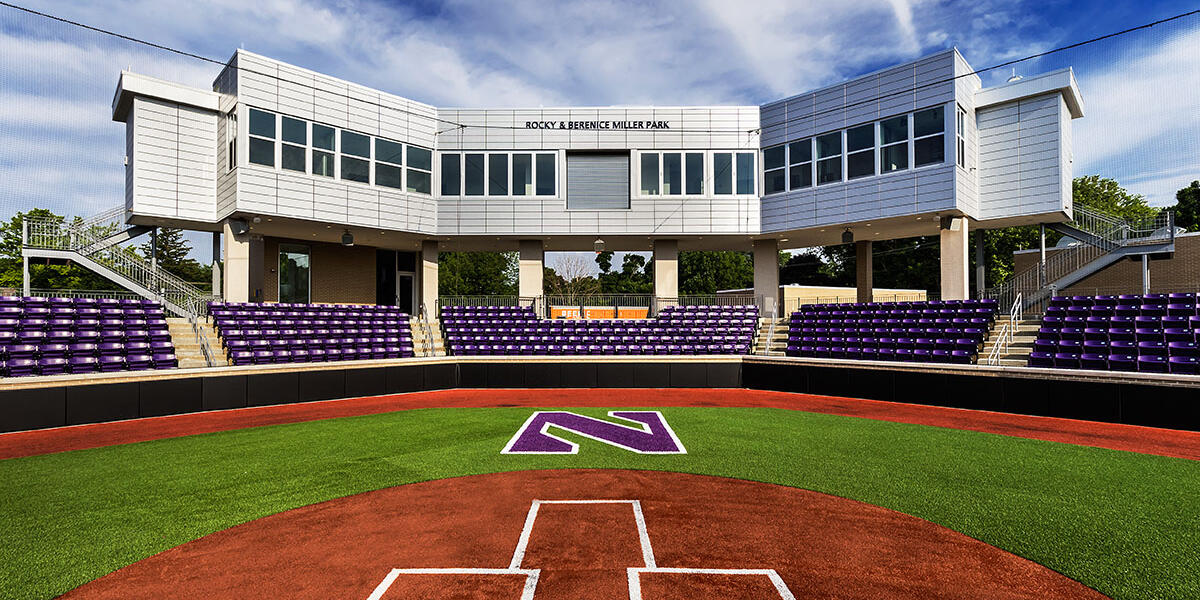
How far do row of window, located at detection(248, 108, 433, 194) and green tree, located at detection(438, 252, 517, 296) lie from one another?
4447 cm

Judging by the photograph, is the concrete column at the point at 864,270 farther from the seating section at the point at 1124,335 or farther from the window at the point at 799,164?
the seating section at the point at 1124,335

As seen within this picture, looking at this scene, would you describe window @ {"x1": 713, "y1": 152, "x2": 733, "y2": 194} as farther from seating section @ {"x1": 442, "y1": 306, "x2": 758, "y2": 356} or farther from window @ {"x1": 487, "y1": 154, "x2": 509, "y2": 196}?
window @ {"x1": 487, "y1": 154, "x2": 509, "y2": 196}


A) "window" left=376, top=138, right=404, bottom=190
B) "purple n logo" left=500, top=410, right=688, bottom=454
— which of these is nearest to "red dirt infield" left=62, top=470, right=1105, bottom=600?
"purple n logo" left=500, top=410, right=688, bottom=454

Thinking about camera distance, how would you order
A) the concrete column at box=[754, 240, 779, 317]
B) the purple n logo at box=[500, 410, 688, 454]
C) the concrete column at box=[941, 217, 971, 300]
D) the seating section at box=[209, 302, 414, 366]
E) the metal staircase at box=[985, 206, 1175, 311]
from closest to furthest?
the purple n logo at box=[500, 410, 688, 454]
the seating section at box=[209, 302, 414, 366]
the metal staircase at box=[985, 206, 1175, 311]
the concrete column at box=[941, 217, 971, 300]
the concrete column at box=[754, 240, 779, 317]

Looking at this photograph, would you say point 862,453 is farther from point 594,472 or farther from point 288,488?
point 288,488

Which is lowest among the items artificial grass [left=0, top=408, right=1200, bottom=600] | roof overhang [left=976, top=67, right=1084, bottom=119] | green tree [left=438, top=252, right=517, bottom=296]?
artificial grass [left=0, top=408, right=1200, bottom=600]

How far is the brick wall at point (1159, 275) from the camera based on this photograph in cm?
2544

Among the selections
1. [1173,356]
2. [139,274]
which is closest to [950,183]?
[1173,356]

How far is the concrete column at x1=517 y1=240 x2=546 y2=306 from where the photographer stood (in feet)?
90.4

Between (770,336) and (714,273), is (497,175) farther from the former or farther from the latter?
(714,273)

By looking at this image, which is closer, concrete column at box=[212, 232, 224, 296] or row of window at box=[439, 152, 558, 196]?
concrete column at box=[212, 232, 224, 296]

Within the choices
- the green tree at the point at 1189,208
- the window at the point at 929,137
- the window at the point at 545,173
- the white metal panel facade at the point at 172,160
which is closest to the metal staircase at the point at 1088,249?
the window at the point at 929,137

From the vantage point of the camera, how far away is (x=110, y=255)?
830 inches

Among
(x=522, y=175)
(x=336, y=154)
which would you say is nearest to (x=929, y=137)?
(x=522, y=175)
